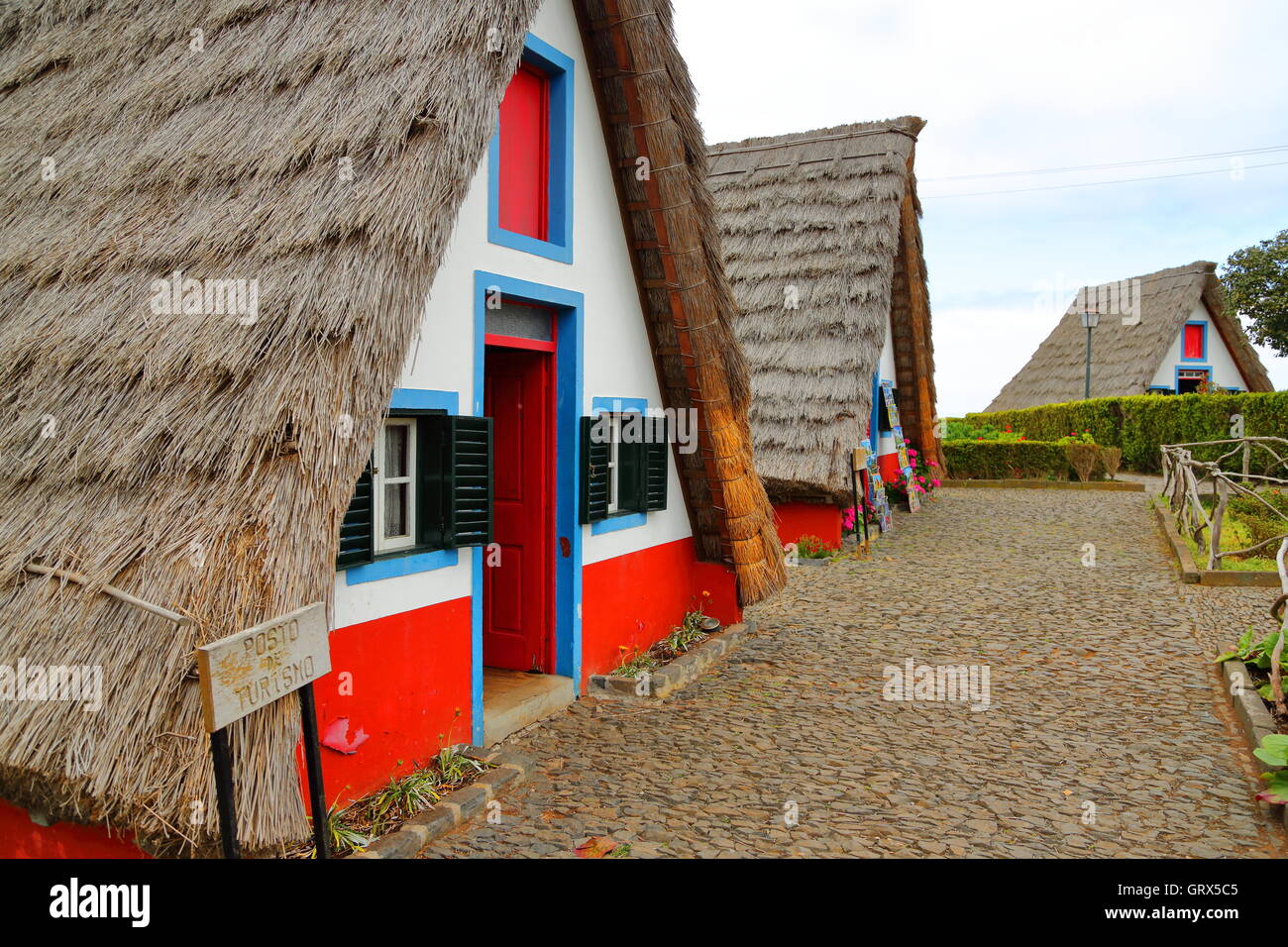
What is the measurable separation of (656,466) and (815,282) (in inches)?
253

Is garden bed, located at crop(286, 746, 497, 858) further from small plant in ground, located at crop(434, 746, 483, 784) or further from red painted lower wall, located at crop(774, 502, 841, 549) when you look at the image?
red painted lower wall, located at crop(774, 502, 841, 549)

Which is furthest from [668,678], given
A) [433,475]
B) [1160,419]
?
[1160,419]

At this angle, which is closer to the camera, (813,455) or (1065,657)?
(1065,657)

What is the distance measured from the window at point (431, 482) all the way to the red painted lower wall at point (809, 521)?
757 cm

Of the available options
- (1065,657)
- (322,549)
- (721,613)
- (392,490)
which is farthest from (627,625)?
(322,549)

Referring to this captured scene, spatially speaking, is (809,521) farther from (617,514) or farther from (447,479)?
(447,479)

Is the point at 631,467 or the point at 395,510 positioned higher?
the point at 631,467

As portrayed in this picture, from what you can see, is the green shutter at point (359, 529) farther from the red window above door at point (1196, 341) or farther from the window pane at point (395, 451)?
the red window above door at point (1196, 341)

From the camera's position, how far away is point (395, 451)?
5160mm

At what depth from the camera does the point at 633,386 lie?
292 inches

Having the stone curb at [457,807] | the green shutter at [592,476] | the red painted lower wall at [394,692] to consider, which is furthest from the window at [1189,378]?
the red painted lower wall at [394,692]

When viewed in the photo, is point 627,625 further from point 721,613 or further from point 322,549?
point 322,549

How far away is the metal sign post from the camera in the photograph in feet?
8.95

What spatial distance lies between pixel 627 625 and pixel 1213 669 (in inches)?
177
